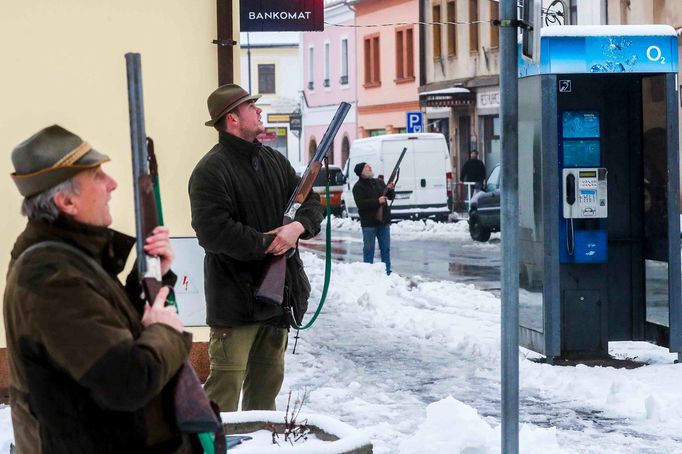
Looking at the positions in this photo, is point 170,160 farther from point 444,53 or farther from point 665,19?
point 444,53

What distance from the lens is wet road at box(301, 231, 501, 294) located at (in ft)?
65.4

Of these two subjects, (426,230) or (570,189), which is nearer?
(570,189)

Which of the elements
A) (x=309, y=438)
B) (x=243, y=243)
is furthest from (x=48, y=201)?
(x=243, y=243)

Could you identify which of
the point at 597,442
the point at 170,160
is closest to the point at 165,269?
the point at 597,442

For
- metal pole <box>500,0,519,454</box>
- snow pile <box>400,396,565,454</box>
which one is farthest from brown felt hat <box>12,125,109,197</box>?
snow pile <box>400,396,565,454</box>

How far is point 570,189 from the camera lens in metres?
11.0

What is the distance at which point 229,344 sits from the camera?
6.29 metres

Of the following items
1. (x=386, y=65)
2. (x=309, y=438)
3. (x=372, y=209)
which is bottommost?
(x=309, y=438)

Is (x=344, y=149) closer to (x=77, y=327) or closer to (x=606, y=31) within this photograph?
(x=606, y=31)

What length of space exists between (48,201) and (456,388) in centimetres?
665

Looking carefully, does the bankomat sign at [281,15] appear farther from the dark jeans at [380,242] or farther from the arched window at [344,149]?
the arched window at [344,149]

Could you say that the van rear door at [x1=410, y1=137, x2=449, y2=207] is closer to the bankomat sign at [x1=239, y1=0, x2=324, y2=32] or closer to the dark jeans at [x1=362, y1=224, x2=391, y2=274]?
the dark jeans at [x1=362, y1=224, x2=391, y2=274]

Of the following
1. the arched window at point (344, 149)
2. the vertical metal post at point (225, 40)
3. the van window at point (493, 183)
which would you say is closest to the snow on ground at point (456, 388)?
the vertical metal post at point (225, 40)

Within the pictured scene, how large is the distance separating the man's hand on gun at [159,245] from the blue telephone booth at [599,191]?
7.40 metres
